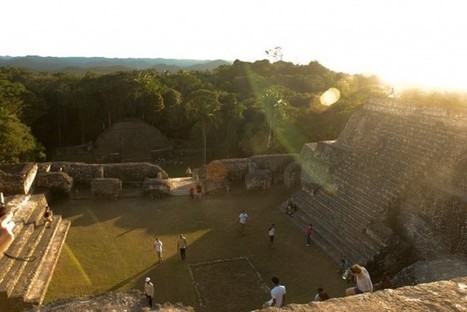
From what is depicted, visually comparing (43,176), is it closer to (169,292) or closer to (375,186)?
(169,292)

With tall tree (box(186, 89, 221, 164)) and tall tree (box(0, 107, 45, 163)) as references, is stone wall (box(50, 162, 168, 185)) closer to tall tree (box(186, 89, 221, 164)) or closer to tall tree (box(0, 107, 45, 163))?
tall tree (box(0, 107, 45, 163))

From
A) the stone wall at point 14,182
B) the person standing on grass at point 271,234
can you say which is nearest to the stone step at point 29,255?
the stone wall at point 14,182

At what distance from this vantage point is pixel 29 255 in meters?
12.8

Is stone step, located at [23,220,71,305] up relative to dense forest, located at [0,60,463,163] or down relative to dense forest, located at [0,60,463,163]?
down

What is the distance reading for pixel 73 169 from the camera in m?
21.1

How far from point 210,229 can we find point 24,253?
6.74 meters

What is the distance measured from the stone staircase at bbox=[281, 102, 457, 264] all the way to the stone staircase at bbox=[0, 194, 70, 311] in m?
9.28

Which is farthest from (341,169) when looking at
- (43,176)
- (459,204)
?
(43,176)

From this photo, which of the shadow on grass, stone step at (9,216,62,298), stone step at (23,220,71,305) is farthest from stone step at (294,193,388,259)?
stone step at (9,216,62,298)

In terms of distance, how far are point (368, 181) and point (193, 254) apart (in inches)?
284

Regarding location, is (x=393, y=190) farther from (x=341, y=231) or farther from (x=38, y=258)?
(x=38, y=258)

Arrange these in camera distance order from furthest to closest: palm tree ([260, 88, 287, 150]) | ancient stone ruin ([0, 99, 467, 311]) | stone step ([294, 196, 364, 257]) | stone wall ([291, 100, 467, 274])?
palm tree ([260, 88, 287, 150]) < stone step ([294, 196, 364, 257]) < stone wall ([291, 100, 467, 274]) < ancient stone ruin ([0, 99, 467, 311])

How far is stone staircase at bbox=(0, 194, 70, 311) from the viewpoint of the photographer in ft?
35.8

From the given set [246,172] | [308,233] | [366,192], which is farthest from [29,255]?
[366,192]
